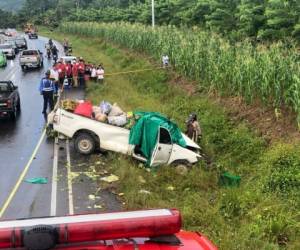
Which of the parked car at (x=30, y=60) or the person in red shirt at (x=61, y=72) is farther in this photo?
the parked car at (x=30, y=60)

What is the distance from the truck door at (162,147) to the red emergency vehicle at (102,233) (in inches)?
421

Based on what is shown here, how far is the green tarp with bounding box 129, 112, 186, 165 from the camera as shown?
50.5 ft

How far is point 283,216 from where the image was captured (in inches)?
443

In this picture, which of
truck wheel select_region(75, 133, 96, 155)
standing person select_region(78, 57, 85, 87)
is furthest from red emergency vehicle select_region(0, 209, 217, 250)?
standing person select_region(78, 57, 85, 87)

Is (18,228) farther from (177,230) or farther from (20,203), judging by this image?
(20,203)

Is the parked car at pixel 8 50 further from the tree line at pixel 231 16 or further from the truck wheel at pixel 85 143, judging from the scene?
the truck wheel at pixel 85 143

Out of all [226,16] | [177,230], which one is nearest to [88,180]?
[177,230]

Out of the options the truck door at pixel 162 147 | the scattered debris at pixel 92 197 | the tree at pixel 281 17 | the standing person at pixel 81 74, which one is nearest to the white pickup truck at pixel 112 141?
the truck door at pixel 162 147

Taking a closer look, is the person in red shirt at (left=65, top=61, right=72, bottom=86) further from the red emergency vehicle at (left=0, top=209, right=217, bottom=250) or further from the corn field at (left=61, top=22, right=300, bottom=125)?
the red emergency vehicle at (left=0, top=209, right=217, bottom=250)

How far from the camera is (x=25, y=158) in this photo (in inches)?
678

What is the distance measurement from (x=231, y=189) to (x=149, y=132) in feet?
11.2

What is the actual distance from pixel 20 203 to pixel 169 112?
10817 mm

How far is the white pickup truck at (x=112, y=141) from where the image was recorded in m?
15.4

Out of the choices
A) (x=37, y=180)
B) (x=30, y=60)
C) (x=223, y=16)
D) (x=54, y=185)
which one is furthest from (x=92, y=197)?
(x=30, y=60)
